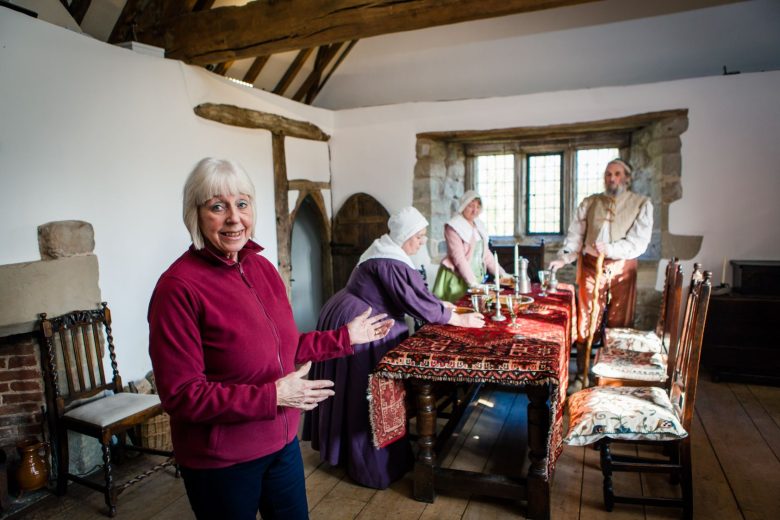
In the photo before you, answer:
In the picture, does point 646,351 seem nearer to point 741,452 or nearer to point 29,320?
point 741,452

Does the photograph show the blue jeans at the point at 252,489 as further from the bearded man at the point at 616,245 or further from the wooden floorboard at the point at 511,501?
the bearded man at the point at 616,245

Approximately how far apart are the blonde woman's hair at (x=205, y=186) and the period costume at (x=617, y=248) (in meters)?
3.26

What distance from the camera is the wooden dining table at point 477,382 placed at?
221 cm

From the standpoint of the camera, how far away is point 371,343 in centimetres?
272

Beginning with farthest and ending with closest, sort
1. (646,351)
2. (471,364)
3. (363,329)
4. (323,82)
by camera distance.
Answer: (323,82) < (646,351) < (471,364) < (363,329)

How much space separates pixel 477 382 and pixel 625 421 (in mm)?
636

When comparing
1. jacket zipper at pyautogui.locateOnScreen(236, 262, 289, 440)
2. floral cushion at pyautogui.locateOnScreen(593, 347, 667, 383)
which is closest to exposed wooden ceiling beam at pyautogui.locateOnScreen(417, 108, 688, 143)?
floral cushion at pyautogui.locateOnScreen(593, 347, 667, 383)

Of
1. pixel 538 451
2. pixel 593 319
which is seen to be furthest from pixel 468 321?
pixel 593 319

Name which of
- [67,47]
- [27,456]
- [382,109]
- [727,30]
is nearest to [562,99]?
[727,30]

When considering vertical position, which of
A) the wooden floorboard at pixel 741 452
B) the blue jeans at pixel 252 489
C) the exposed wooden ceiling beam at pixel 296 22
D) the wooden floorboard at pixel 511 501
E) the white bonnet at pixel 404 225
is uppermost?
the exposed wooden ceiling beam at pixel 296 22

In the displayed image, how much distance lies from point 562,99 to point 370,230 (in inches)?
88.2

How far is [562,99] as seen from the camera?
16.1ft

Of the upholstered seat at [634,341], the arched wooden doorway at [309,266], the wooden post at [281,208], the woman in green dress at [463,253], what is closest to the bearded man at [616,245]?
the upholstered seat at [634,341]

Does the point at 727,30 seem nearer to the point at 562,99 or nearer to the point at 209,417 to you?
the point at 562,99
